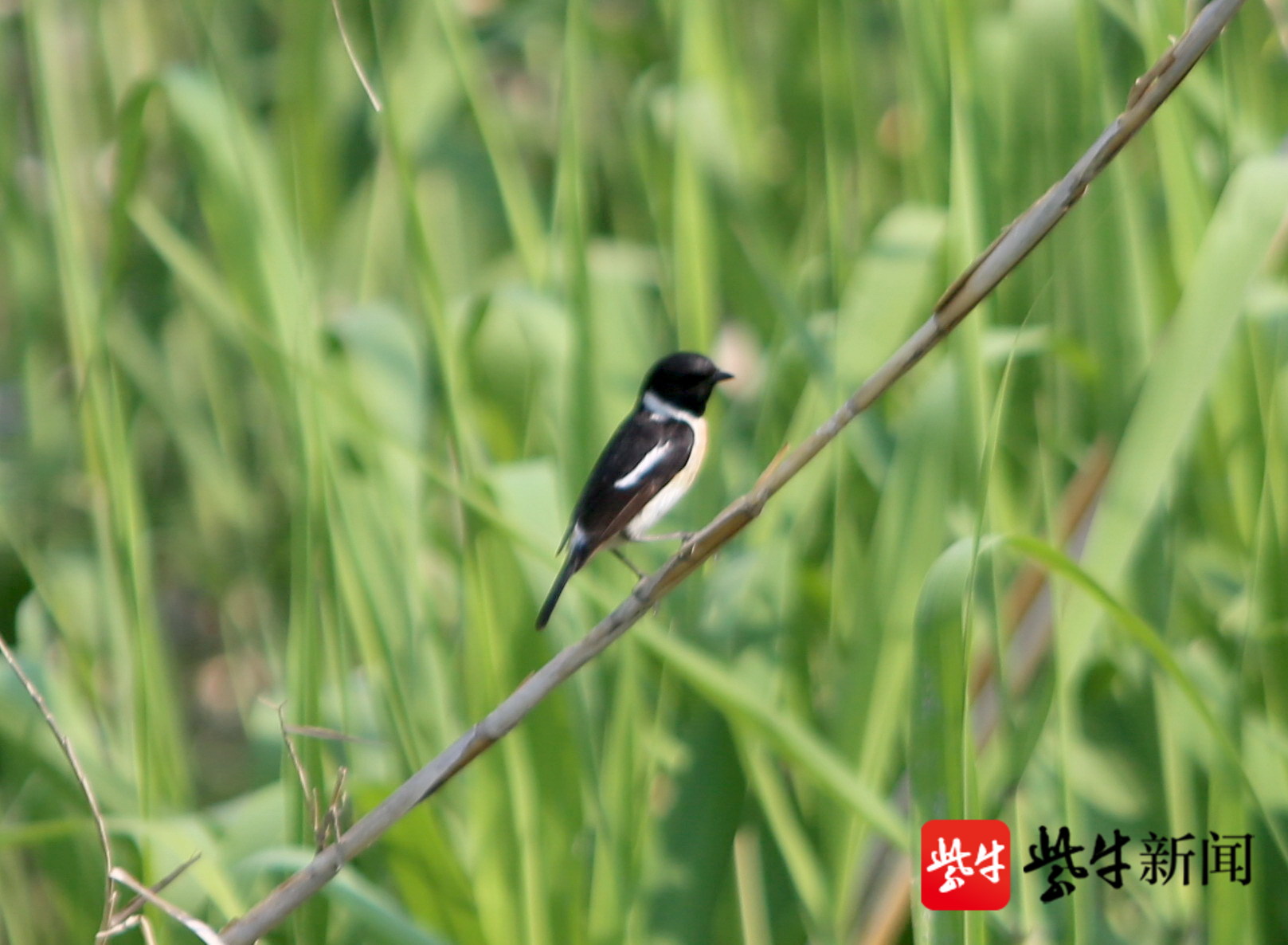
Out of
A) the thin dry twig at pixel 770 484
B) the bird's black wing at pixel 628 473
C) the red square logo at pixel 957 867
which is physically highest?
the bird's black wing at pixel 628 473

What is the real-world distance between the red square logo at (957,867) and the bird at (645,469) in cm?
61

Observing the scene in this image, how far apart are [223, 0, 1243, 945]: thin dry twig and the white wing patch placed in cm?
47

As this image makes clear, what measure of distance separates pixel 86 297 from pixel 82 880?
86 centimetres

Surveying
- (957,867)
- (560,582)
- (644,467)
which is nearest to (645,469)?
(644,467)

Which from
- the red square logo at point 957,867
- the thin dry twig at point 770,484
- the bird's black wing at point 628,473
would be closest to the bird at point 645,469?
the bird's black wing at point 628,473

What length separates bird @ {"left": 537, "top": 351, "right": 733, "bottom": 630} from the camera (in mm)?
1819

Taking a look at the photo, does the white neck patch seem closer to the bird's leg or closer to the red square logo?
the bird's leg

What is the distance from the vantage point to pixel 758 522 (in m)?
1.98

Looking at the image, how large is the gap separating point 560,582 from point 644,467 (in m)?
0.27

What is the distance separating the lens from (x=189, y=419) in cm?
280

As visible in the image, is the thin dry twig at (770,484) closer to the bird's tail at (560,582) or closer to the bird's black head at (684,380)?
the bird's tail at (560,582)

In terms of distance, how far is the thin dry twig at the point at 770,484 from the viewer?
3.62 ft

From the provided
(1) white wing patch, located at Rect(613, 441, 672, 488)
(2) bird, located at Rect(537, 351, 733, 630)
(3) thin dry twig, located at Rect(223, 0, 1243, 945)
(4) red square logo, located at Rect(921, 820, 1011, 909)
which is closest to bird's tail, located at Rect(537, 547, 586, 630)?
(2) bird, located at Rect(537, 351, 733, 630)

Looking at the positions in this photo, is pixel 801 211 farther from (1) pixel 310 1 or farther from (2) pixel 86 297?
(2) pixel 86 297
